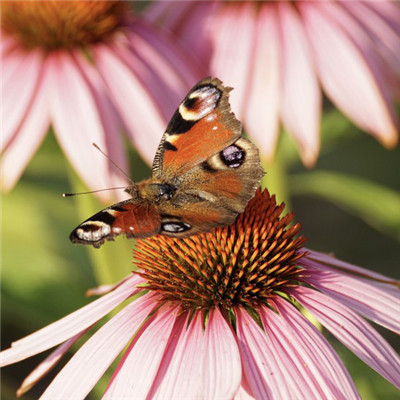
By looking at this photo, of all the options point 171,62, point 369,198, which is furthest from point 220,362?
point 369,198

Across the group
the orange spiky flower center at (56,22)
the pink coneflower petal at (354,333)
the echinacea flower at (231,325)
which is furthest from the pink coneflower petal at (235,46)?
the pink coneflower petal at (354,333)

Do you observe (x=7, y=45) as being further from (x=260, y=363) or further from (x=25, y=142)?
(x=260, y=363)

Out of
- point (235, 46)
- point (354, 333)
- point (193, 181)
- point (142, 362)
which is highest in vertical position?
point (235, 46)

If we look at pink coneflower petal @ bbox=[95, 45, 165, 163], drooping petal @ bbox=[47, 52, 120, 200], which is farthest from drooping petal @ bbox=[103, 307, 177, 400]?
pink coneflower petal @ bbox=[95, 45, 165, 163]

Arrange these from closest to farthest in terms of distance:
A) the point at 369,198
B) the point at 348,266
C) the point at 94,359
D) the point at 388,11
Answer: the point at 94,359 < the point at 348,266 < the point at 388,11 < the point at 369,198

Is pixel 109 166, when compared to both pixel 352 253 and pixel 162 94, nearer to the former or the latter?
pixel 162 94

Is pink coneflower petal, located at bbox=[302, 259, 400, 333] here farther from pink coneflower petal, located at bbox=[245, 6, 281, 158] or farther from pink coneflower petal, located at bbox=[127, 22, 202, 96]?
pink coneflower petal, located at bbox=[127, 22, 202, 96]

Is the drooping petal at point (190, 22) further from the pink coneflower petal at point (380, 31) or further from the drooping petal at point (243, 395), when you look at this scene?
the drooping petal at point (243, 395)
